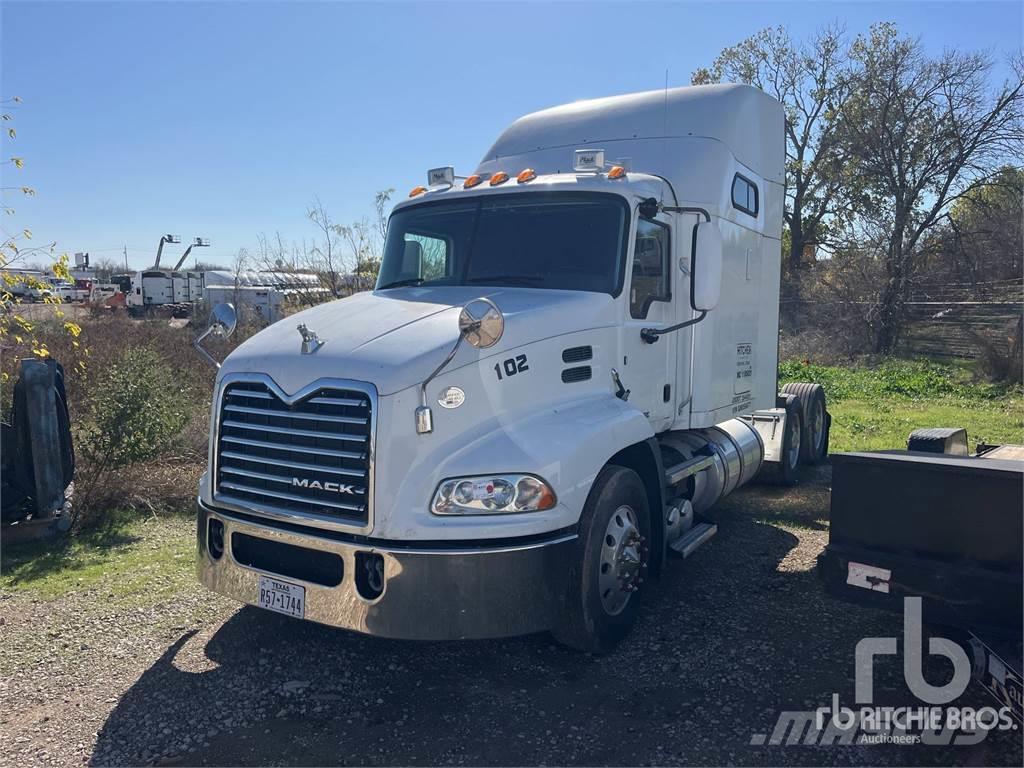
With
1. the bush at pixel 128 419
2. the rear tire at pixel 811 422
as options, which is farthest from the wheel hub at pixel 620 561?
the rear tire at pixel 811 422

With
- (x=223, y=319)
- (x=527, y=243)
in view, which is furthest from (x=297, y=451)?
(x=527, y=243)

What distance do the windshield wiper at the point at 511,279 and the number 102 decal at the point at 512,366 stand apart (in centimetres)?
Result: 92

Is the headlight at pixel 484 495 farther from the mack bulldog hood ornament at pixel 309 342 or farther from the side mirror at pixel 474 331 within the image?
the mack bulldog hood ornament at pixel 309 342

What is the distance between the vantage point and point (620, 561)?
4.82 m

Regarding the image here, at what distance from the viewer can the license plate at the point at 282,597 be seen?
4.14 meters

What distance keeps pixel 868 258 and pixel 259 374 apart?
2621 cm

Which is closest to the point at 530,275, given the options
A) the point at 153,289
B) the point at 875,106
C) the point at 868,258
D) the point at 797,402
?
the point at 797,402

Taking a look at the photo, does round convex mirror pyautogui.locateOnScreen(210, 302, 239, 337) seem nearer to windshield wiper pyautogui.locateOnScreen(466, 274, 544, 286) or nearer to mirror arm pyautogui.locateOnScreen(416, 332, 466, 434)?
windshield wiper pyautogui.locateOnScreen(466, 274, 544, 286)

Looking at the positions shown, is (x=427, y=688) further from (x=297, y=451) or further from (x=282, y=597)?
(x=297, y=451)

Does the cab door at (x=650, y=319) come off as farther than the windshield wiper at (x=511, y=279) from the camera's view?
Yes

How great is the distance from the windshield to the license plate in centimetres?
233

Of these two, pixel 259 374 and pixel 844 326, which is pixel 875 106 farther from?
pixel 259 374

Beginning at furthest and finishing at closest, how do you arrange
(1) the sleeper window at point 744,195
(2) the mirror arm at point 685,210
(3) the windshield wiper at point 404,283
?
1. (1) the sleeper window at point 744,195
2. (3) the windshield wiper at point 404,283
3. (2) the mirror arm at point 685,210
